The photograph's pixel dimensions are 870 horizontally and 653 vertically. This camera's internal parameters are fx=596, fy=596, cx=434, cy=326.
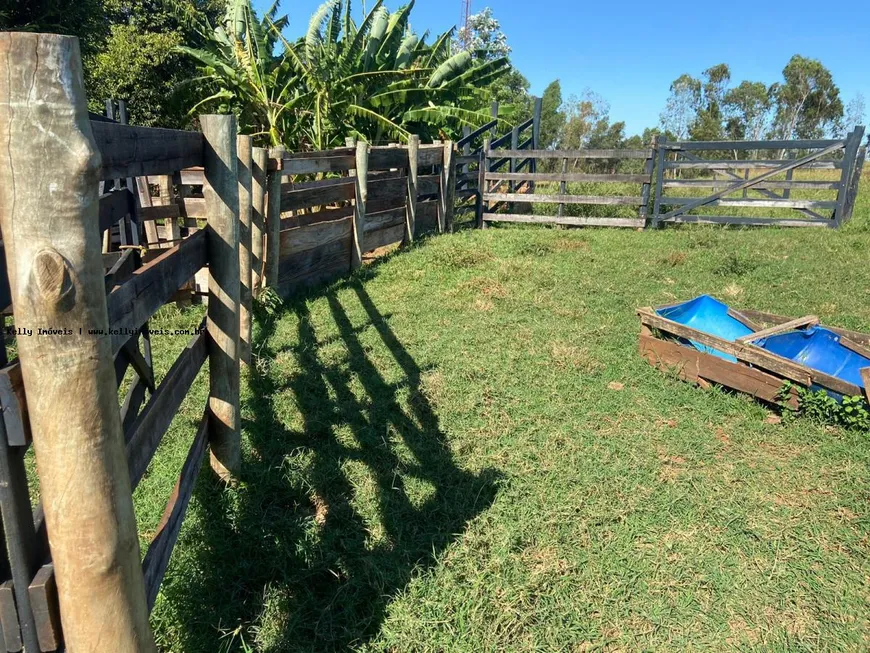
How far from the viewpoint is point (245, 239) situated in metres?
5.44

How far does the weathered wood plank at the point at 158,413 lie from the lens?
2023mm

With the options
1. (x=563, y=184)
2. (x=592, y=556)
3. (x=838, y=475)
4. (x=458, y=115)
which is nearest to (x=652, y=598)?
(x=592, y=556)

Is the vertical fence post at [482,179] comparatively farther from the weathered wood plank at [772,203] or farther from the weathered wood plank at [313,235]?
the weathered wood plank at [313,235]

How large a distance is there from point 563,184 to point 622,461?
363 inches

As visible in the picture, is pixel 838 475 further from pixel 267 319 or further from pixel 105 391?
pixel 267 319

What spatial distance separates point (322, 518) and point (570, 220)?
33.2ft

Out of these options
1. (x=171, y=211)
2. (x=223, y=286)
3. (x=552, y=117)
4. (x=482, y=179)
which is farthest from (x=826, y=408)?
(x=552, y=117)

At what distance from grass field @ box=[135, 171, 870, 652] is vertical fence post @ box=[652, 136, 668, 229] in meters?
6.12

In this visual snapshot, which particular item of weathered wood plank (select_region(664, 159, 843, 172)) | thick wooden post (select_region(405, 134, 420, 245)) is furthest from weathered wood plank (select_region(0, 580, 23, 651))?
weathered wood plank (select_region(664, 159, 843, 172))

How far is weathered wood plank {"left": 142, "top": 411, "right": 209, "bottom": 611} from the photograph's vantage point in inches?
81.8

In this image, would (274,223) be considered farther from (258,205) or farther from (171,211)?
(171,211)

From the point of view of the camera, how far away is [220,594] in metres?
2.68

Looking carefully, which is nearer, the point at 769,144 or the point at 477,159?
the point at 769,144

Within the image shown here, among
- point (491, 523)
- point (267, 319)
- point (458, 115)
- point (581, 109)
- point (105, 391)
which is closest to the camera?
point (105, 391)
